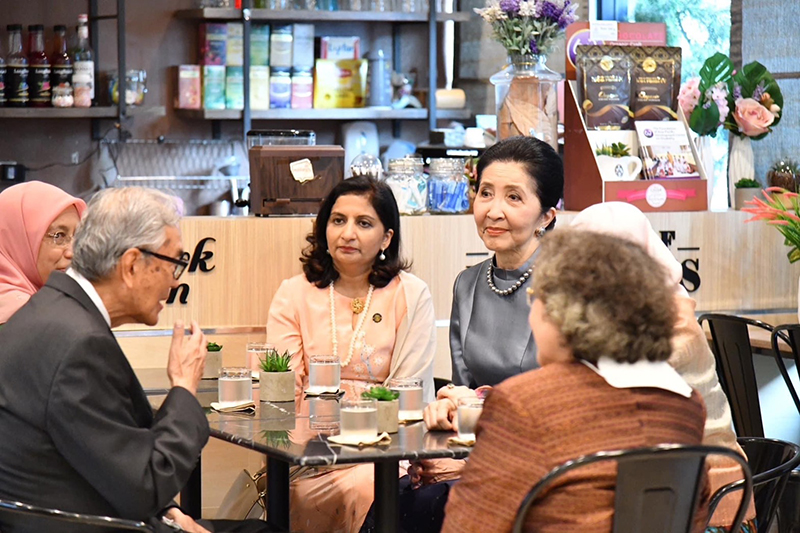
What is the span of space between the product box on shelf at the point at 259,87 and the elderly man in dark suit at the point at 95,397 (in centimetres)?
400

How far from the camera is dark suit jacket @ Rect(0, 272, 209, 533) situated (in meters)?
2.02

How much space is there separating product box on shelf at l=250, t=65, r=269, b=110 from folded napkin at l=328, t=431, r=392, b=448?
13.7 ft

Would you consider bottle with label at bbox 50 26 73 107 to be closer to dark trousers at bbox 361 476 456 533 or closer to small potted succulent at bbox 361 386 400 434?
dark trousers at bbox 361 476 456 533

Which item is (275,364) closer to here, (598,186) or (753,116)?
(598,186)

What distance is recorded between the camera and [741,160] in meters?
4.72

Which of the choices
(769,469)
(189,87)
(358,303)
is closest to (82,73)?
(189,87)

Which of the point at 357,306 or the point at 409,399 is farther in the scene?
the point at 357,306

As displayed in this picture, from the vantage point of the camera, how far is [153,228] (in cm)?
226

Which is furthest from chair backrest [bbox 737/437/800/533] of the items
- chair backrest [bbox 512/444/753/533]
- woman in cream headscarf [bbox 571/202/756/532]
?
chair backrest [bbox 512/444/753/533]

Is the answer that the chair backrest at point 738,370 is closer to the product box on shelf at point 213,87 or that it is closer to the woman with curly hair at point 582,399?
the woman with curly hair at point 582,399

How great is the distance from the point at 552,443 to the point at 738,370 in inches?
74.2

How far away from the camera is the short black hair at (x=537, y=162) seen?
3.15 metres

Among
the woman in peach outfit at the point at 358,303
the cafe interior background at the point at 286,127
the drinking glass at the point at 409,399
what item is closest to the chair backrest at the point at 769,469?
the drinking glass at the point at 409,399

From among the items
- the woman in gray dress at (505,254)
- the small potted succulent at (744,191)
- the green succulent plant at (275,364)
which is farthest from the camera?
the small potted succulent at (744,191)
